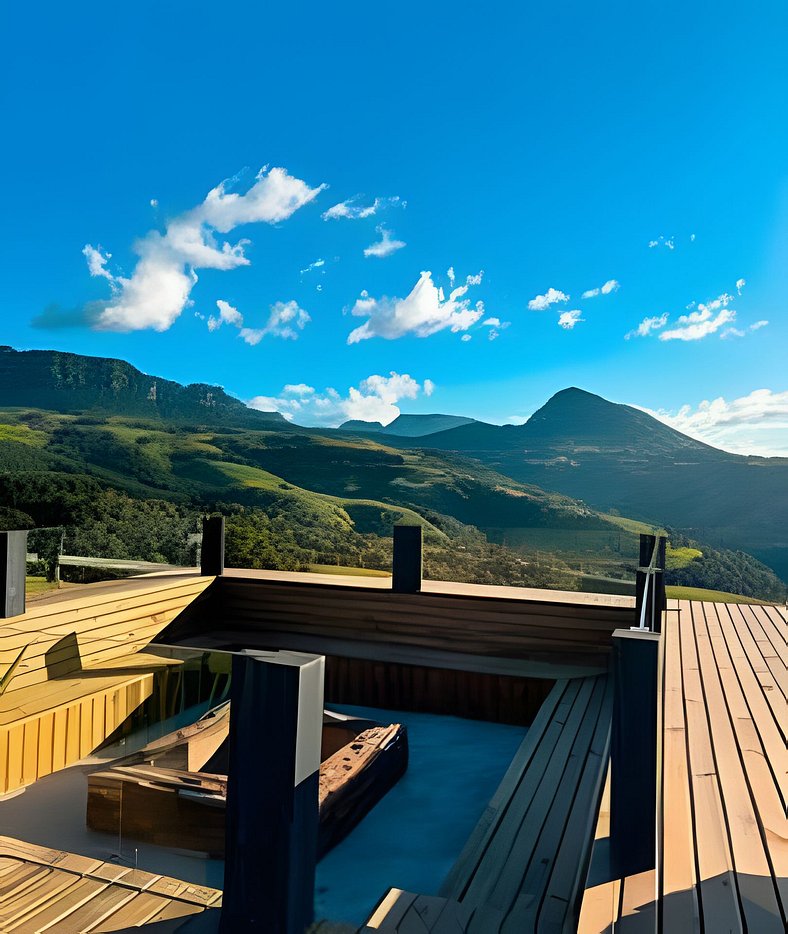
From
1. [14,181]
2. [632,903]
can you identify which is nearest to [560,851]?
[632,903]

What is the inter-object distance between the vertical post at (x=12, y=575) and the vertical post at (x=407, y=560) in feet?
8.96

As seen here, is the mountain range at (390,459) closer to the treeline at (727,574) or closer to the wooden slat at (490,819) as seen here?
the treeline at (727,574)

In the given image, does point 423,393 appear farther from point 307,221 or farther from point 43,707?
point 43,707

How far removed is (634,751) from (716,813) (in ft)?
2.03

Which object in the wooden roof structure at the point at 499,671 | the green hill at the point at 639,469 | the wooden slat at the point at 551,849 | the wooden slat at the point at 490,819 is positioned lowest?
the wooden slat at the point at 490,819

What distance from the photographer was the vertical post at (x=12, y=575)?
3.79 meters

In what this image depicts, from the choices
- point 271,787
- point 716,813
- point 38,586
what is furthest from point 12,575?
point 716,813

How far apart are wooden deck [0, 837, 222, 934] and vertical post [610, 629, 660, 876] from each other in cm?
105

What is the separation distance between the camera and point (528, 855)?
2.09 m

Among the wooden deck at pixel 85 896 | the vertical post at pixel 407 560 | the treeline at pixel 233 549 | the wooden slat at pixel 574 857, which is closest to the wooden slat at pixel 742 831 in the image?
the wooden slat at pixel 574 857

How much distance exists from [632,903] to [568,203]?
1804 centimetres

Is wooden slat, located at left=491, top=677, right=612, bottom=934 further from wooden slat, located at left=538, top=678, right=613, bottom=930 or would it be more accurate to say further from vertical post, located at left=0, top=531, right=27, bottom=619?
vertical post, located at left=0, top=531, right=27, bottom=619

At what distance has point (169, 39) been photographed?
516 inches

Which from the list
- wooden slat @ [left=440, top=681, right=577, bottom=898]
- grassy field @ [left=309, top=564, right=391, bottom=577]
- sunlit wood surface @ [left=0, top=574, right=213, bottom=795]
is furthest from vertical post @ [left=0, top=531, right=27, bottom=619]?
grassy field @ [left=309, top=564, right=391, bottom=577]
